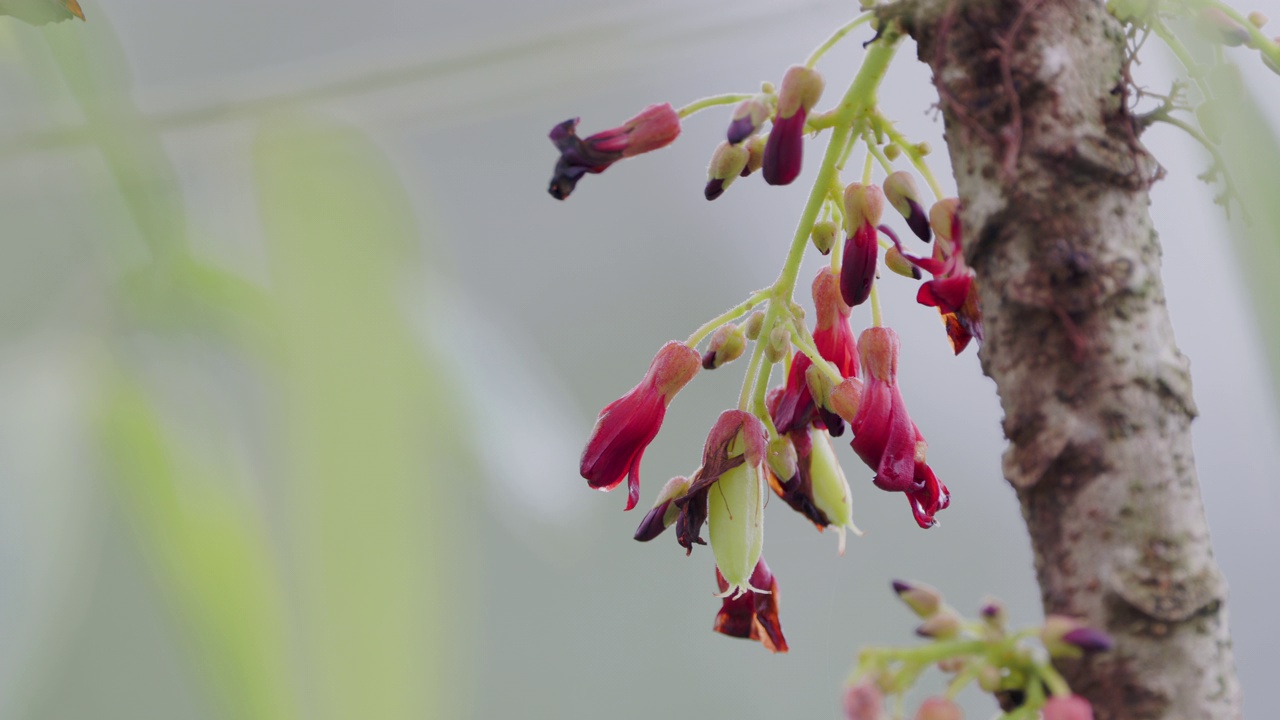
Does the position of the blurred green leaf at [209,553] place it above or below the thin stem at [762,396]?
below

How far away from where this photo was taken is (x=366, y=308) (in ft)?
0.76

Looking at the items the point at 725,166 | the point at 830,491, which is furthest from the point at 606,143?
the point at 830,491

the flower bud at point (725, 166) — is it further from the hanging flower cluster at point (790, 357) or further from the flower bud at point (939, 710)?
the flower bud at point (939, 710)

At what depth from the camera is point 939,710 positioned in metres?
0.22

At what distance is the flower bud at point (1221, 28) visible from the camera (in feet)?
0.95

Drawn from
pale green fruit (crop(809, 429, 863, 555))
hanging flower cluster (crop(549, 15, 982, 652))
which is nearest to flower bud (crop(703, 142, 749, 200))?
hanging flower cluster (crop(549, 15, 982, 652))

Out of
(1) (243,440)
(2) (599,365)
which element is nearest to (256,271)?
(1) (243,440)

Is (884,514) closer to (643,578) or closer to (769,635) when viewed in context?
(643,578)

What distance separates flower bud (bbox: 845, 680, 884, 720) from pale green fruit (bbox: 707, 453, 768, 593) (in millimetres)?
129

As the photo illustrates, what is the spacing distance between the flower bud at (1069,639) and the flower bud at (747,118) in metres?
0.18

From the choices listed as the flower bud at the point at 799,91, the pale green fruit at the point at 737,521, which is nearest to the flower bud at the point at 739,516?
the pale green fruit at the point at 737,521

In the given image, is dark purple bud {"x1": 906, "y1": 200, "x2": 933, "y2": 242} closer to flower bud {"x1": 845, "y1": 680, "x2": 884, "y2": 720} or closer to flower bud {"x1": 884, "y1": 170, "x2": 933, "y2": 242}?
flower bud {"x1": 884, "y1": 170, "x2": 933, "y2": 242}

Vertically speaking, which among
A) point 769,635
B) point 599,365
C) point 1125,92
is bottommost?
point 769,635

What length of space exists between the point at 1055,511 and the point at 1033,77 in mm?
103
